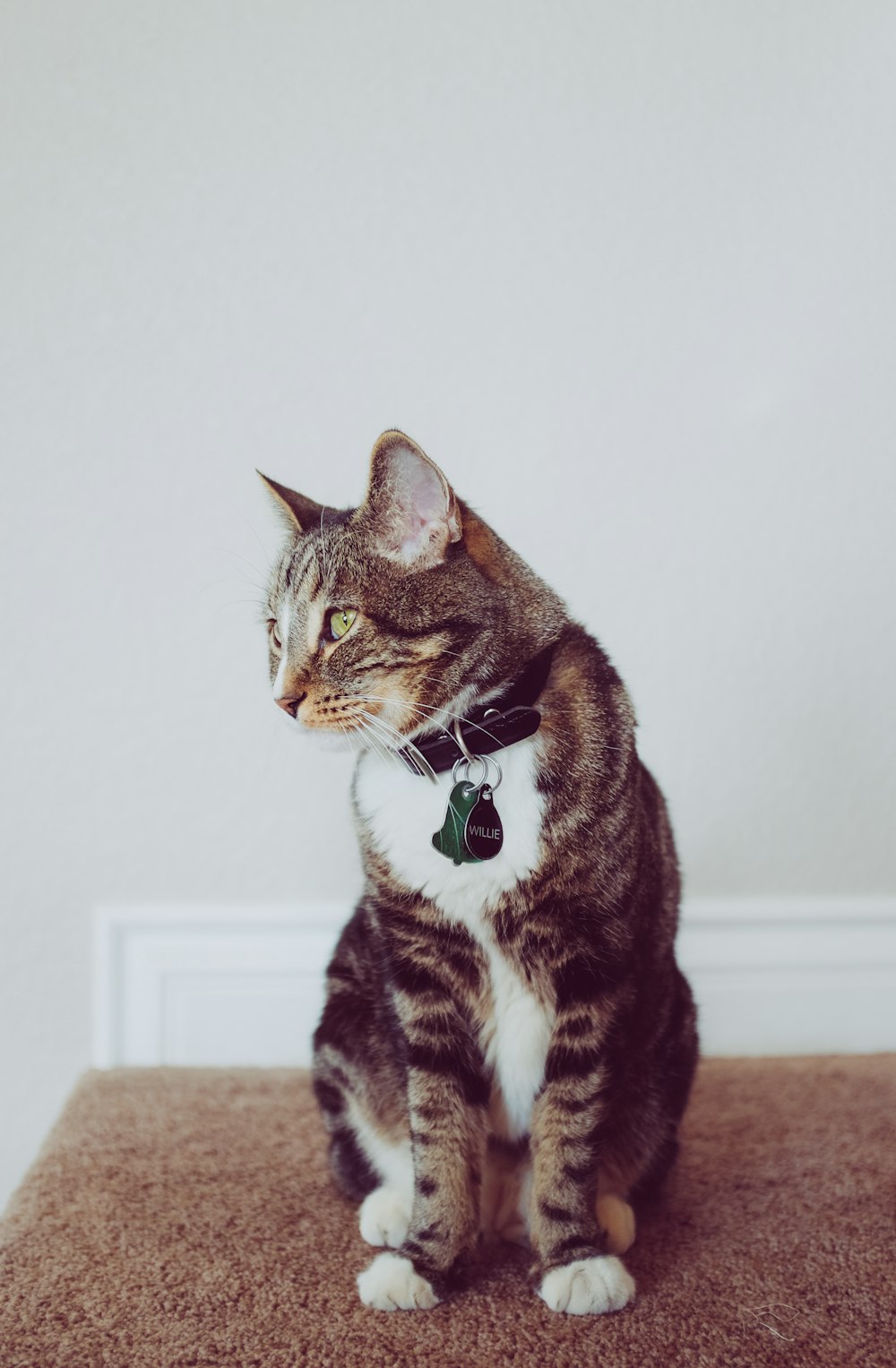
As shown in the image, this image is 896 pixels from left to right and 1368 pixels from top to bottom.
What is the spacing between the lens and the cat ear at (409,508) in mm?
860

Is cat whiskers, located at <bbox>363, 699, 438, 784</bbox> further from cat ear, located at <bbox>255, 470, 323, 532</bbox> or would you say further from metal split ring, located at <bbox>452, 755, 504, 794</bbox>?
cat ear, located at <bbox>255, 470, 323, 532</bbox>

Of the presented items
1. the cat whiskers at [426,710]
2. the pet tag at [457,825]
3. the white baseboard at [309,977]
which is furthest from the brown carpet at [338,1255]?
the cat whiskers at [426,710]

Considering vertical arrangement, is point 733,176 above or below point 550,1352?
above

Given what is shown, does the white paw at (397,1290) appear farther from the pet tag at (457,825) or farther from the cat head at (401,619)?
the cat head at (401,619)

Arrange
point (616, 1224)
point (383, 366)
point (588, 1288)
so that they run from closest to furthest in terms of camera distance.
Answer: point (588, 1288), point (616, 1224), point (383, 366)

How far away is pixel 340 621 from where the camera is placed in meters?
0.89

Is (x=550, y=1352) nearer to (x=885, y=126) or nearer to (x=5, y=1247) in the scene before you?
(x=5, y=1247)

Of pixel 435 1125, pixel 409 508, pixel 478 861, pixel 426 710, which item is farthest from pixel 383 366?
pixel 435 1125

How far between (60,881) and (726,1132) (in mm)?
947

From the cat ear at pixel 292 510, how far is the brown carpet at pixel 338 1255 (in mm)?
679

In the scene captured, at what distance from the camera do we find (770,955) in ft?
4.90

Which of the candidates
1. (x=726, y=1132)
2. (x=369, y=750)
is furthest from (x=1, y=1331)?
(x=726, y=1132)

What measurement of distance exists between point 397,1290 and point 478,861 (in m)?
0.35

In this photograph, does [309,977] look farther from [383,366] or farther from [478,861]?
[383,366]
